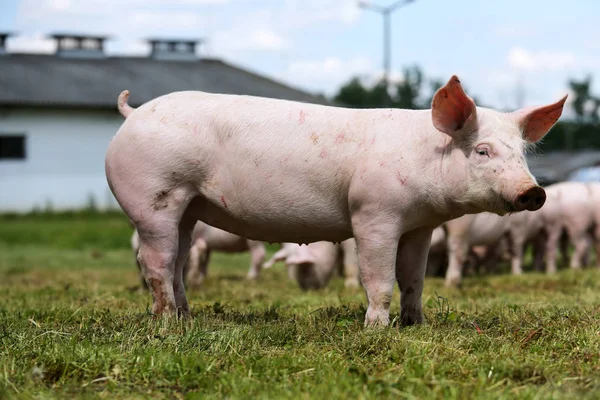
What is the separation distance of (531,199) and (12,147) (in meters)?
26.1

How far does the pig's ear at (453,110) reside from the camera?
5250mm

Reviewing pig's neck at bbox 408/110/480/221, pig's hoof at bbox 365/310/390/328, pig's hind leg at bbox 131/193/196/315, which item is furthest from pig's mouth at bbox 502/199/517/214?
pig's hind leg at bbox 131/193/196/315

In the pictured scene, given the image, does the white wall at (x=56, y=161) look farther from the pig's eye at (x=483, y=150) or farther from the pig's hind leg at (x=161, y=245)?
the pig's eye at (x=483, y=150)

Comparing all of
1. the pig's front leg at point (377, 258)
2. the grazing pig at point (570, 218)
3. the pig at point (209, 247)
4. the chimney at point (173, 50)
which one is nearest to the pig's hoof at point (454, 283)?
the pig at point (209, 247)

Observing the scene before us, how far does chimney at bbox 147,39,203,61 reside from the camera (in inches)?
1432

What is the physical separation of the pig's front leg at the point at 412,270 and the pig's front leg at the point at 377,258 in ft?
1.24

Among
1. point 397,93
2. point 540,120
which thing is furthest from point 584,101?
point 540,120

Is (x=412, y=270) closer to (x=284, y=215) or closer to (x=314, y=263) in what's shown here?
(x=284, y=215)

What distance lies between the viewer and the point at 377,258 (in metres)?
5.36

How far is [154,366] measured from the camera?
4066 millimetres

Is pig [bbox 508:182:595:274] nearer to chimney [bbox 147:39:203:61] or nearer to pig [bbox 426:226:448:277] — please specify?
pig [bbox 426:226:448:277]

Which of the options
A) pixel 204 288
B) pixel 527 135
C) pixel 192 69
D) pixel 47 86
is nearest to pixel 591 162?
pixel 192 69

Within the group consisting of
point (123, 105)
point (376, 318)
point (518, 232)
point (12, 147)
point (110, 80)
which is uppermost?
point (110, 80)

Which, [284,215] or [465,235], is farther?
[465,235]
